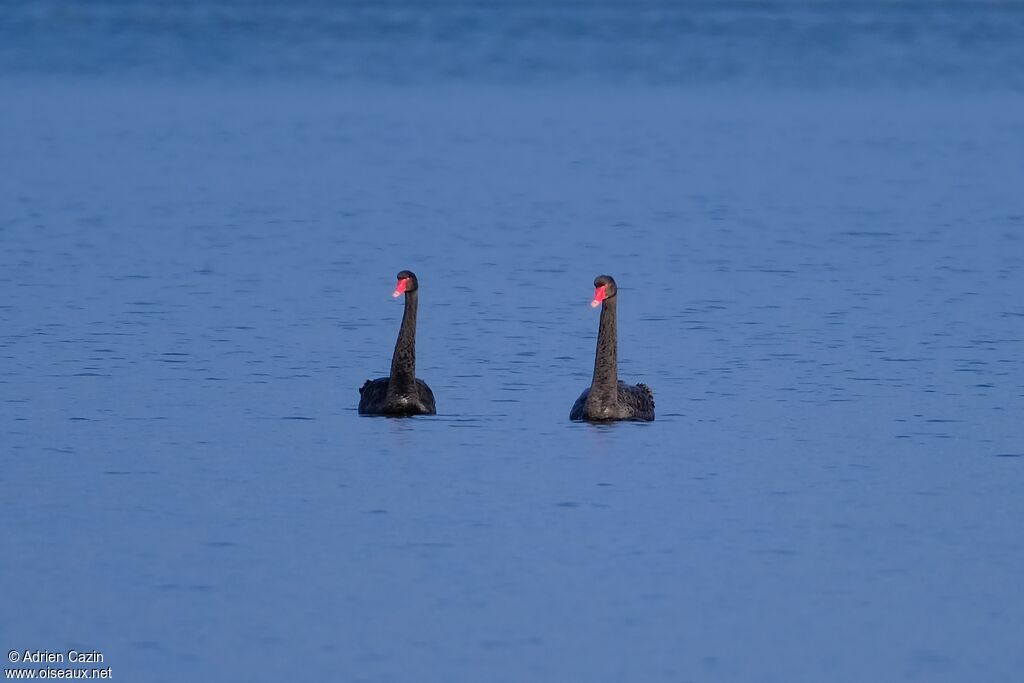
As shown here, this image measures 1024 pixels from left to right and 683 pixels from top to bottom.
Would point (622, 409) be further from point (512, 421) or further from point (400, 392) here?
point (400, 392)

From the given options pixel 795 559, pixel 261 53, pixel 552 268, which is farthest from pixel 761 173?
pixel 261 53

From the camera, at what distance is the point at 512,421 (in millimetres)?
12461

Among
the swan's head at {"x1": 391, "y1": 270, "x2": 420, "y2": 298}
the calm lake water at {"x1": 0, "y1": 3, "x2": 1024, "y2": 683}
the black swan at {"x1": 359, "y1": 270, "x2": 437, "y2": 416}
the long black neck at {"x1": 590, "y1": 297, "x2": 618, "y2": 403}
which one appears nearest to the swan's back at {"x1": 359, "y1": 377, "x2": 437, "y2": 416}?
the black swan at {"x1": 359, "y1": 270, "x2": 437, "y2": 416}

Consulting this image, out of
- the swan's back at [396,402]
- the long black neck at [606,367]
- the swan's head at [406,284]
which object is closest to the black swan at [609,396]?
the long black neck at [606,367]

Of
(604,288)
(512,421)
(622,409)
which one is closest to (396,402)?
(512,421)

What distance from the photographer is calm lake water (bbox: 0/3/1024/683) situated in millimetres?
8484

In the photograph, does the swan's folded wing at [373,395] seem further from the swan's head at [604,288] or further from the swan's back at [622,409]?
the swan's head at [604,288]

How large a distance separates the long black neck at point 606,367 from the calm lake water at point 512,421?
21 centimetres

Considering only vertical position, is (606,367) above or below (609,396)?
above

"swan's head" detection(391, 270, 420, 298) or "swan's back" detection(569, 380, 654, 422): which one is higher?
"swan's head" detection(391, 270, 420, 298)

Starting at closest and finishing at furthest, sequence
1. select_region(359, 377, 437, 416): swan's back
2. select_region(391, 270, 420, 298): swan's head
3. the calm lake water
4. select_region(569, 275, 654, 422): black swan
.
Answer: the calm lake water → select_region(569, 275, 654, 422): black swan → select_region(359, 377, 437, 416): swan's back → select_region(391, 270, 420, 298): swan's head

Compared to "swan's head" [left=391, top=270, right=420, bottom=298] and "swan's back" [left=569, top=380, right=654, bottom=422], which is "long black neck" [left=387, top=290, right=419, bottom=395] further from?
"swan's back" [left=569, top=380, right=654, bottom=422]

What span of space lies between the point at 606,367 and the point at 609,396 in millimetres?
193

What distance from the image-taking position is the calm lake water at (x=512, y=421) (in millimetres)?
8484
